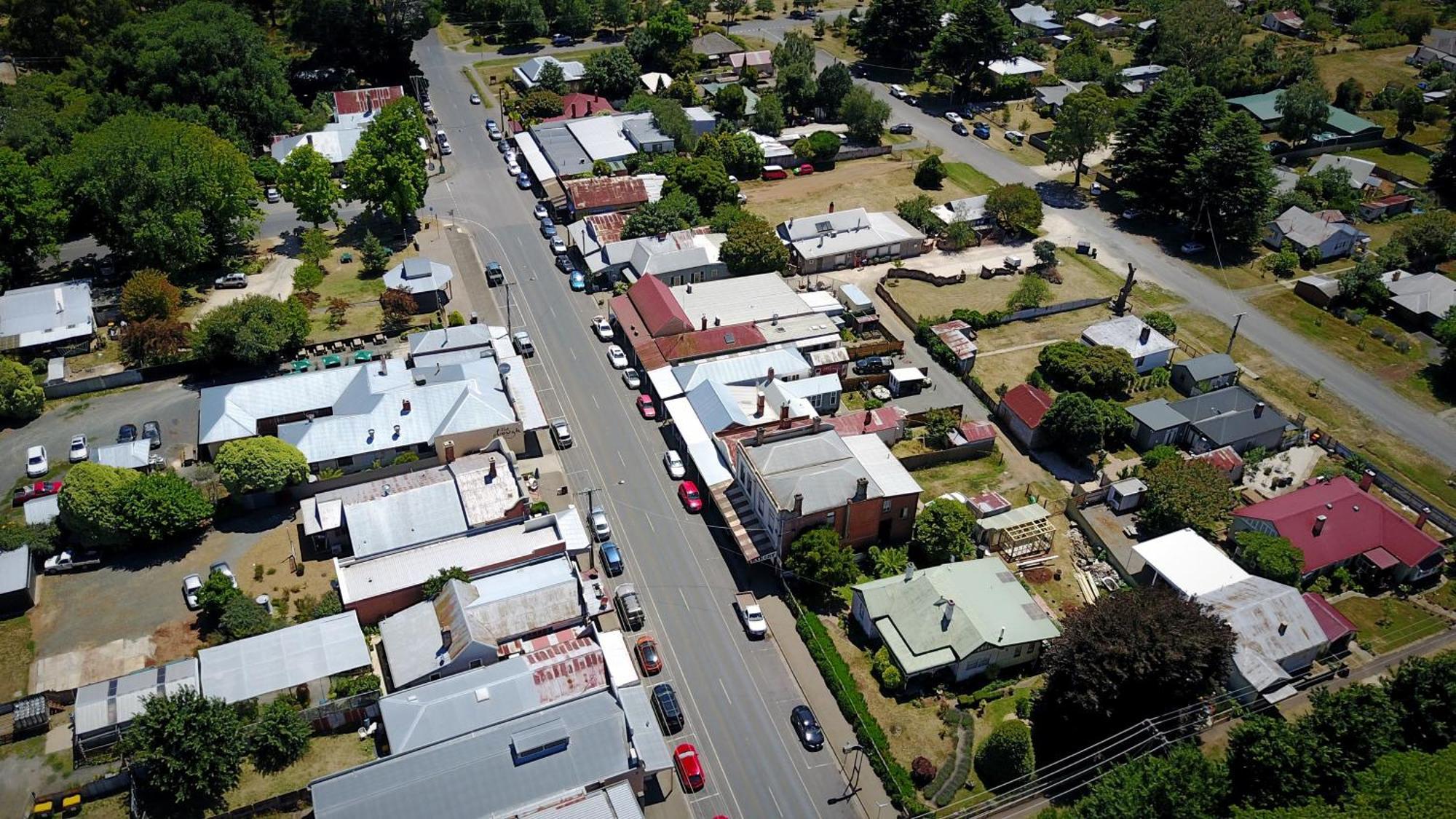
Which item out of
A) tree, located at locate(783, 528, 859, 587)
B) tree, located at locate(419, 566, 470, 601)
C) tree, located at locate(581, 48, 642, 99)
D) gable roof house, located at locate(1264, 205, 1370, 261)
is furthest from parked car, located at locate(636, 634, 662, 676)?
tree, located at locate(581, 48, 642, 99)

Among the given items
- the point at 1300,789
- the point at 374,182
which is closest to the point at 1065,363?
the point at 1300,789

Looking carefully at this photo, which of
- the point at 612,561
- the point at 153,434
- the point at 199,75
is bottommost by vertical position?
the point at 612,561

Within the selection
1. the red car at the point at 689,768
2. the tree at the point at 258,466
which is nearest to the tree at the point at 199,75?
the tree at the point at 258,466

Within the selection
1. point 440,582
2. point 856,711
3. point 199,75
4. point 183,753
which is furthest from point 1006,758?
point 199,75

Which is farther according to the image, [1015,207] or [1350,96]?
[1350,96]

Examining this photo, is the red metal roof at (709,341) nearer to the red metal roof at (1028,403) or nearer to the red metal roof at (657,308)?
the red metal roof at (657,308)

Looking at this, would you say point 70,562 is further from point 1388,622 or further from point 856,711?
point 1388,622

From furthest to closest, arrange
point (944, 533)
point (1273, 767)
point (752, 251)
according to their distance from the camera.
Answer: point (752, 251), point (944, 533), point (1273, 767)
